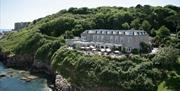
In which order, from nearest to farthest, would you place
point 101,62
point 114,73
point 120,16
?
1. point 114,73
2. point 101,62
3. point 120,16

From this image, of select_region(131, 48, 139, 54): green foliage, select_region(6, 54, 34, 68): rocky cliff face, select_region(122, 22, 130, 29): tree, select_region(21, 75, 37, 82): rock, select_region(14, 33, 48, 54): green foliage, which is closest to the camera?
select_region(131, 48, 139, 54): green foliage

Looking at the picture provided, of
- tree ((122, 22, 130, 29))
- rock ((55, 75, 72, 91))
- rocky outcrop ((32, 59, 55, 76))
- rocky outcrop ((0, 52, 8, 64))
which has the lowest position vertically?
rocky outcrop ((0, 52, 8, 64))

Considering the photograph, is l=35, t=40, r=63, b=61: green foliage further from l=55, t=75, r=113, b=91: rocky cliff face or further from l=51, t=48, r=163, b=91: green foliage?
l=51, t=48, r=163, b=91: green foliage

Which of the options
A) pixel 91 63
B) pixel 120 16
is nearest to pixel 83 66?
pixel 91 63

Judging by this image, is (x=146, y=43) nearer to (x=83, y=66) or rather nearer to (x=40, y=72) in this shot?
(x=83, y=66)

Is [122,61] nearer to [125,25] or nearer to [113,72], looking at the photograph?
[113,72]

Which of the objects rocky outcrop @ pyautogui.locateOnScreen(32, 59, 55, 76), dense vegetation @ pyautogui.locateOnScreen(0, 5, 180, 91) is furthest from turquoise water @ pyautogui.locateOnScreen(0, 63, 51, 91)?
dense vegetation @ pyautogui.locateOnScreen(0, 5, 180, 91)

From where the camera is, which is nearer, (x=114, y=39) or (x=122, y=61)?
(x=122, y=61)

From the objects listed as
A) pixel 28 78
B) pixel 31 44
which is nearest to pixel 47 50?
pixel 31 44

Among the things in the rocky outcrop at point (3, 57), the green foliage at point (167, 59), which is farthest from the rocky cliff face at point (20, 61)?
the green foliage at point (167, 59)

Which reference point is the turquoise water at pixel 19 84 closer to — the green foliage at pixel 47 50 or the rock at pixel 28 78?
the rock at pixel 28 78

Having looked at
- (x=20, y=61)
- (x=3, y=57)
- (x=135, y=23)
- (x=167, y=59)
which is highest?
(x=135, y=23)
